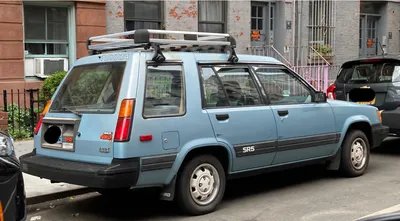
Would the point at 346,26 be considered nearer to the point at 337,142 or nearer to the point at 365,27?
the point at 365,27

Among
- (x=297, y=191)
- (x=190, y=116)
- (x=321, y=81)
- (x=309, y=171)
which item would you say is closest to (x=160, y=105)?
(x=190, y=116)

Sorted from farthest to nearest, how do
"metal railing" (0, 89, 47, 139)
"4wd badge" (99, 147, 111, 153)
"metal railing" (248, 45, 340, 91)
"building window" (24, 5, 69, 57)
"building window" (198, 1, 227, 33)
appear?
"metal railing" (248, 45, 340, 91), "building window" (198, 1, 227, 33), "building window" (24, 5, 69, 57), "metal railing" (0, 89, 47, 139), "4wd badge" (99, 147, 111, 153)

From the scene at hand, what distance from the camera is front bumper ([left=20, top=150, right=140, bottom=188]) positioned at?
16.0 ft

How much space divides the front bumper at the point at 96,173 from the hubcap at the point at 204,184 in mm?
744

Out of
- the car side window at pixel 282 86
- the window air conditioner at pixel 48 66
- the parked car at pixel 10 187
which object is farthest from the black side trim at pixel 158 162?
the window air conditioner at pixel 48 66

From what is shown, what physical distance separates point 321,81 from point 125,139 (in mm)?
11342

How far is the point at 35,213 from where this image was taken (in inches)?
236

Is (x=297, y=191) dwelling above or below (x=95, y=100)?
below

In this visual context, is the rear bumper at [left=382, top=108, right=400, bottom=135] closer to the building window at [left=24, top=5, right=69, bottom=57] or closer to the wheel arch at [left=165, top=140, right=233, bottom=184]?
the wheel arch at [left=165, top=140, right=233, bottom=184]

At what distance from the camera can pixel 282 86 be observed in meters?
6.57

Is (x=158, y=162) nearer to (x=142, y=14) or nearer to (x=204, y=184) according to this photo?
(x=204, y=184)

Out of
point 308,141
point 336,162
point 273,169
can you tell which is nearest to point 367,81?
point 336,162

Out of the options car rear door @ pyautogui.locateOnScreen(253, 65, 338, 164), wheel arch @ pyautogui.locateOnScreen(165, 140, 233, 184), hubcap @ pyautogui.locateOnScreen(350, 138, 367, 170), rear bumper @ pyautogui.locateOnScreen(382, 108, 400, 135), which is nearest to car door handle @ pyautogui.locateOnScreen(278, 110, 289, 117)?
car rear door @ pyautogui.locateOnScreen(253, 65, 338, 164)

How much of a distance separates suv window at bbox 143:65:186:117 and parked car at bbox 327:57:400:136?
14.6 ft
